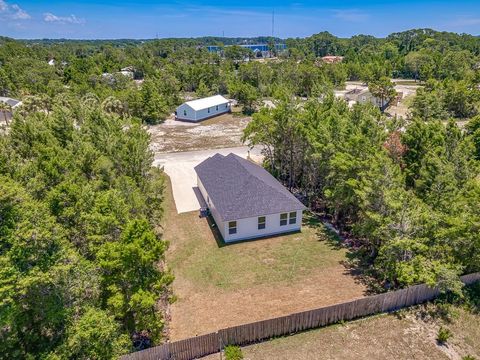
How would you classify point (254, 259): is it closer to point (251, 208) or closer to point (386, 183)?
point (251, 208)

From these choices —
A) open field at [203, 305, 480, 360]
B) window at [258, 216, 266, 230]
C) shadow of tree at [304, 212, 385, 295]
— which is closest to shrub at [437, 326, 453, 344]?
open field at [203, 305, 480, 360]

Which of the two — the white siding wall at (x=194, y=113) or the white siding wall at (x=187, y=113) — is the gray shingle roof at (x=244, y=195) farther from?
the white siding wall at (x=187, y=113)

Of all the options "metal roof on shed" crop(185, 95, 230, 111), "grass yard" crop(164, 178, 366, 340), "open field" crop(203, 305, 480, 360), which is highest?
"metal roof on shed" crop(185, 95, 230, 111)

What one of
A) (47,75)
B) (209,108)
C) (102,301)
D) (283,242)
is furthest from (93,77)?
(102,301)

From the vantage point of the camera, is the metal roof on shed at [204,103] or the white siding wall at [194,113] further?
the metal roof on shed at [204,103]

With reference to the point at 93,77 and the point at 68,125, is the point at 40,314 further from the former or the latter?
the point at 93,77

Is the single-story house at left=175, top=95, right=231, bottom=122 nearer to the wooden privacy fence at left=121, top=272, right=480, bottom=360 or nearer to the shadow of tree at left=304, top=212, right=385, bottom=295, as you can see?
the shadow of tree at left=304, top=212, right=385, bottom=295

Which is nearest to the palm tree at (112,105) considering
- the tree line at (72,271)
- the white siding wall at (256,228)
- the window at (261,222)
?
the tree line at (72,271)
